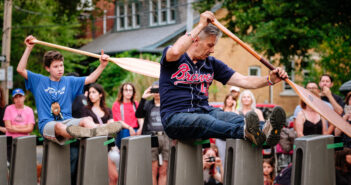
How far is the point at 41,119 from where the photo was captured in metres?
6.67

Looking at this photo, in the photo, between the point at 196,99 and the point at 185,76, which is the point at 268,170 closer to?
the point at 196,99

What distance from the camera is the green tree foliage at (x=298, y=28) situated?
1302 cm

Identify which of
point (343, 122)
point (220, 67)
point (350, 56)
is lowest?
point (343, 122)

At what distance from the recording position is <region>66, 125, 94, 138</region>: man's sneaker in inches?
240

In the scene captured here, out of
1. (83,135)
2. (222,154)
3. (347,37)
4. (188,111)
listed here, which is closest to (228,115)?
(188,111)

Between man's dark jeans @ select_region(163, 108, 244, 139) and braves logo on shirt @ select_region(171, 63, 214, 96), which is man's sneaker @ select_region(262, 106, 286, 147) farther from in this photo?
braves logo on shirt @ select_region(171, 63, 214, 96)

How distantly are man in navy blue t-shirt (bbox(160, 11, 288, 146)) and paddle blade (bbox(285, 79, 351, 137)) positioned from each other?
17.1 inches

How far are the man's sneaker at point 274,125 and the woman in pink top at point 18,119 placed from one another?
541cm

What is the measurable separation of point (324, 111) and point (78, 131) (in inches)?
107

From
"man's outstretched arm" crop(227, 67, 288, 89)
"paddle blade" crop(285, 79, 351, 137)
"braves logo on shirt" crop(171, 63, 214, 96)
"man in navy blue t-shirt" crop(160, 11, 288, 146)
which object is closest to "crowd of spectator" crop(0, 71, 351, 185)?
"paddle blade" crop(285, 79, 351, 137)

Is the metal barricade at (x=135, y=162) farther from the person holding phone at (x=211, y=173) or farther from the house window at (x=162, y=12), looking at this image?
the house window at (x=162, y=12)

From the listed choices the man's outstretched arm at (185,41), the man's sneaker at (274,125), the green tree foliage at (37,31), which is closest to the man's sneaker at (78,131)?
Result: the man's outstretched arm at (185,41)

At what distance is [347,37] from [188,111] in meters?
8.67

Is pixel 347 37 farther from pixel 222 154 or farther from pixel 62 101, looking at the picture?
pixel 62 101
